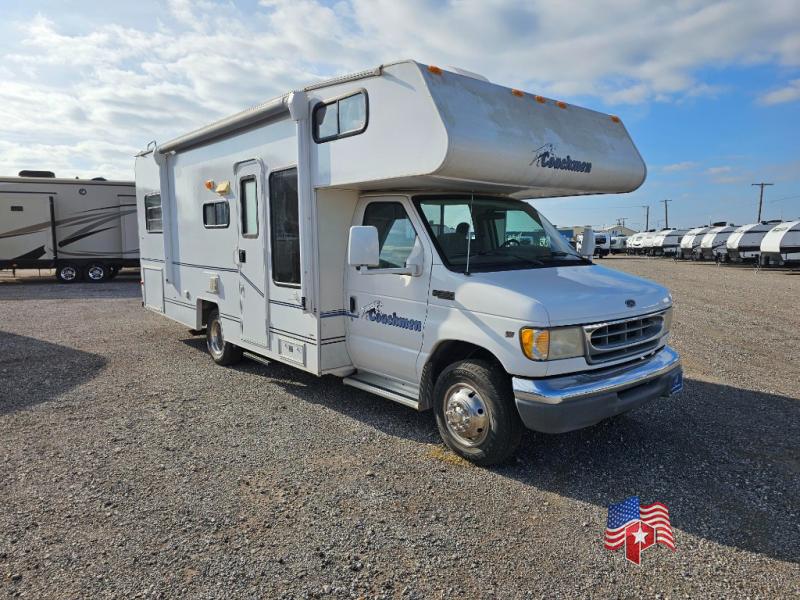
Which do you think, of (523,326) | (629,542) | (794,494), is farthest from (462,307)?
(794,494)

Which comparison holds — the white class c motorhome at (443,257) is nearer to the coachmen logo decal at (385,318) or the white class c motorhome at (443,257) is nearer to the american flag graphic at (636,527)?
the coachmen logo decal at (385,318)

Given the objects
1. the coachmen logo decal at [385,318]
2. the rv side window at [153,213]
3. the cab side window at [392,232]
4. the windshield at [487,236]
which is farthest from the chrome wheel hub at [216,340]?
the windshield at [487,236]

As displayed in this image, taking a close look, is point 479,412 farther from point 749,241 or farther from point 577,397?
point 749,241

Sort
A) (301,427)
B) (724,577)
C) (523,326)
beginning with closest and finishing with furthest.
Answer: (724,577)
(523,326)
(301,427)

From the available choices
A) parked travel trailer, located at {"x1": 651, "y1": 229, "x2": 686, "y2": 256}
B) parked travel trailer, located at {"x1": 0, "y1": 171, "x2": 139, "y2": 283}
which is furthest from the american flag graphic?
parked travel trailer, located at {"x1": 651, "y1": 229, "x2": 686, "y2": 256}

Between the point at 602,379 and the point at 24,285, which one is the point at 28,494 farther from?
the point at 24,285

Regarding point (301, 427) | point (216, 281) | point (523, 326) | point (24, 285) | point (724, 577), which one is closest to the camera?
point (724, 577)

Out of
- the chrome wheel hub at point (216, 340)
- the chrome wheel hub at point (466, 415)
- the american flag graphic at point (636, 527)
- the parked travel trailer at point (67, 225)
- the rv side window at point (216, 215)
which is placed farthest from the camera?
the parked travel trailer at point (67, 225)

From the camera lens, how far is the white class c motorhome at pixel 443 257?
13.3 feet

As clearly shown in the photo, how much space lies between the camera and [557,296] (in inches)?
159

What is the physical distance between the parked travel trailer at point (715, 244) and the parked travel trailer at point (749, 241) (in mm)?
1502

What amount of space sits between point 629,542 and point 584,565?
41 centimetres

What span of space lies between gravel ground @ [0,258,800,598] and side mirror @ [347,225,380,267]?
5.24 ft

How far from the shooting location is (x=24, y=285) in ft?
60.7
